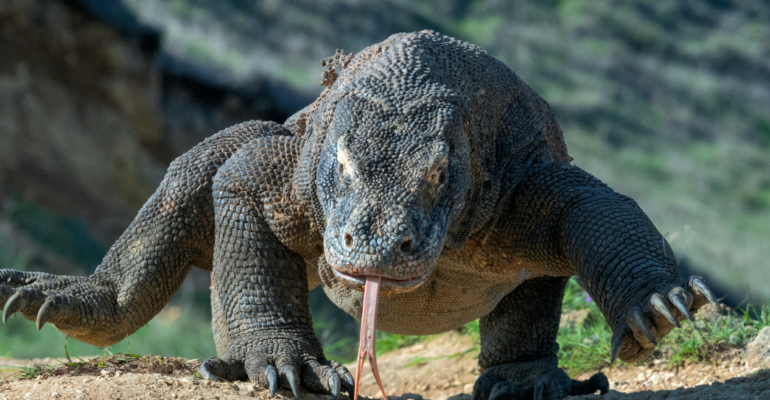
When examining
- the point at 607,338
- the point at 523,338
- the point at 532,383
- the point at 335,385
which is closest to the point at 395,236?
the point at 335,385

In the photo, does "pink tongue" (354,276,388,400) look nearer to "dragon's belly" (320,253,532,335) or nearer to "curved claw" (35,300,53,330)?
"dragon's belly" (320,253,532,335)

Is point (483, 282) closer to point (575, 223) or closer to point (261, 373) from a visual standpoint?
point (575, 223)

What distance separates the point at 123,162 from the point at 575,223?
40.2 feet

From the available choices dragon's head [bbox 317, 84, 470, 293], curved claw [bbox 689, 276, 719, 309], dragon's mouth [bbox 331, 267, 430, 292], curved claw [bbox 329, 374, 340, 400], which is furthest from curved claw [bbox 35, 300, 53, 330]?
curved claw [bbox 689, 276, 719, 309]

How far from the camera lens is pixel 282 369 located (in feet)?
10.4

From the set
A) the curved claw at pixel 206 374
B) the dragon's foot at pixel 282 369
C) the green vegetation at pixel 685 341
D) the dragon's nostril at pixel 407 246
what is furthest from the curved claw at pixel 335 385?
the green vegetation at pixel 685 341

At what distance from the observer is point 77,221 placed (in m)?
14.2

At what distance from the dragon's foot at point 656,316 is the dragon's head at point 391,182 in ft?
2.45

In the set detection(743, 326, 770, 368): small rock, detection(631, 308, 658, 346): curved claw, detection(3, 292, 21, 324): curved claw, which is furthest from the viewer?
detection(743, 326, 770, 368): small rock

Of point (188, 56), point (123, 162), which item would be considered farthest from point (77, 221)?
point (188, 56)

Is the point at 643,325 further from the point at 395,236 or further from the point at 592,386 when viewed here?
the point at 592,386

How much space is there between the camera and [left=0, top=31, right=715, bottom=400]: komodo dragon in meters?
2.76

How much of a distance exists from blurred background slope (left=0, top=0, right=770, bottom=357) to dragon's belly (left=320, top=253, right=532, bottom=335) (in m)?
6.55

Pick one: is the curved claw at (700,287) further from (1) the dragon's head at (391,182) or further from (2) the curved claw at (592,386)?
(2) the curved claw at (592,386)
